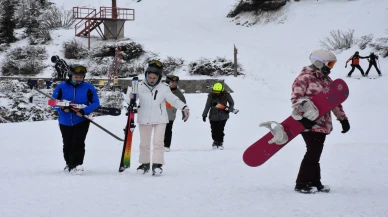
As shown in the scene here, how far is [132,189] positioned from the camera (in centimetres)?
568

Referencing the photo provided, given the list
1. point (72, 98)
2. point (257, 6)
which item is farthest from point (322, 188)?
point (257, 6)

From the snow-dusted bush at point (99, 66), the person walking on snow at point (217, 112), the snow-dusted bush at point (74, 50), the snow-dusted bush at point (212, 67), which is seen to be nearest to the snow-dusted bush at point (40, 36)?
the snow-dusted bush at point (74, 50)

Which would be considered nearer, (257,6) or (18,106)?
(18,106)

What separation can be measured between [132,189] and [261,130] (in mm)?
9429

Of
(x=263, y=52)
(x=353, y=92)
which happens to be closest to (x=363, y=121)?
(x=353, y=92)

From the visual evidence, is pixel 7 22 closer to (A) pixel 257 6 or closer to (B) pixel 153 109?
(A) pixel 257 6

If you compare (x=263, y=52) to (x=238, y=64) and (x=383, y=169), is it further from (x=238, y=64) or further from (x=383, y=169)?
(x=383, y=169)

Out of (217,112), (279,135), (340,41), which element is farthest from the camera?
(340,41)

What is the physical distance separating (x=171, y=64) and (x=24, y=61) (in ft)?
25.3

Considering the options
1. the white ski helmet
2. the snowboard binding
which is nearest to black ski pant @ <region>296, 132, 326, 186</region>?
the snowboard binding

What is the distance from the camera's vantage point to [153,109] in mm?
6902

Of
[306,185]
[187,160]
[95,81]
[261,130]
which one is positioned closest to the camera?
[306,185]

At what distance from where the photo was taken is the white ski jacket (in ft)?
22.6

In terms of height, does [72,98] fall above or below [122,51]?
below
